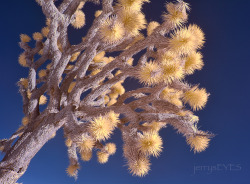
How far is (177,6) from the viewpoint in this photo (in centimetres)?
169

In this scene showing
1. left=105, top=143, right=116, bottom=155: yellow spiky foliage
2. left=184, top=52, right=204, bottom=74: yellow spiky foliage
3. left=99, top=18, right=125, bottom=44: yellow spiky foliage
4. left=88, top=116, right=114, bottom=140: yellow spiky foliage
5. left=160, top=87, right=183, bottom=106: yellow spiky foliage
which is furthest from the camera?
left=105, top=143, right=116, bottom=155: yellow spiky foliage

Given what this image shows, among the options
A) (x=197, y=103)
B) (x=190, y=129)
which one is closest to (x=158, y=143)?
(x=190, y=129)

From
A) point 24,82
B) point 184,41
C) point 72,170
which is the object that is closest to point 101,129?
point 184,41

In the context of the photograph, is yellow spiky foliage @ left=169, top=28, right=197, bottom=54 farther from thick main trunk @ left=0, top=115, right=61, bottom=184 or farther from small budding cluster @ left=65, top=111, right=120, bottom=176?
thick main trunk @ left=0, top=115, right=61, bottom=184

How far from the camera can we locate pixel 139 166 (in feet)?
5.55

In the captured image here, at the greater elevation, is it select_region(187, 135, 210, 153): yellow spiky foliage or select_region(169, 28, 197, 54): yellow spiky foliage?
select_region(169, 28, 197, 54): yellow spiky foliage

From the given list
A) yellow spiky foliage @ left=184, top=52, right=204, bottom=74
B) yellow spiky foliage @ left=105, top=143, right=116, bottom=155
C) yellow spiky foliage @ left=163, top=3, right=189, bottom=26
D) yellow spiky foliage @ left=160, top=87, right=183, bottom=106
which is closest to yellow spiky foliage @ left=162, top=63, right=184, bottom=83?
yellow spiky foliage @ left=184, top=52, right=204, bottom=74

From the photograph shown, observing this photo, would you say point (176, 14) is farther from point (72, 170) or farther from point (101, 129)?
point (72, 170)

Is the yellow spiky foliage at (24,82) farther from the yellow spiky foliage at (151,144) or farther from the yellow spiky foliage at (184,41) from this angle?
the yellow spiky foliage at (184,41)

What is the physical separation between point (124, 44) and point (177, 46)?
3.99 feet

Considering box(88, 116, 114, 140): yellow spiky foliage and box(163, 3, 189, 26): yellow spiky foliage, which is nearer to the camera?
box(88, 116, 114, 140): yellow spiky foliage

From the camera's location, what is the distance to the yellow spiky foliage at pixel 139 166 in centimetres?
168

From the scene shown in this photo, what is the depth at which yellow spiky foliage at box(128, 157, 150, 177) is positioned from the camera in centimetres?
→ 168

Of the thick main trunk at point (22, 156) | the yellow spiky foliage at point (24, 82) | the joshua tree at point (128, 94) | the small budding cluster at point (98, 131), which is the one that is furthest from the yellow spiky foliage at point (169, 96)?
the yellow spiky foliage at point (24, 82)
